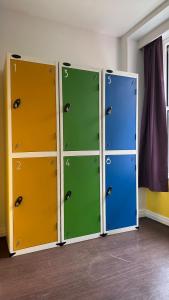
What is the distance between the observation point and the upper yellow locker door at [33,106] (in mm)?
2160

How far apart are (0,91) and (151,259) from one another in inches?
94.0

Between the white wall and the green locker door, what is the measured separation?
81 centimetres

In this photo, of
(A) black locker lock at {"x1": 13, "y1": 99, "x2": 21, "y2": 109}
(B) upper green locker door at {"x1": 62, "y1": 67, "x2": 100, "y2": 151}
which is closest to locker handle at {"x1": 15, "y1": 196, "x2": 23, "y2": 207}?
(B) upper green locker door at {"x1": 62, "y1": 67, "x2": 100, "y2": 151}

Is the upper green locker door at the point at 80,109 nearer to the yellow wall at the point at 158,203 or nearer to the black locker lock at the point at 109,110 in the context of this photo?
the black locker lock at the point at 109,110

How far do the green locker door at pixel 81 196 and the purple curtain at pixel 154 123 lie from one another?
0.91 meters

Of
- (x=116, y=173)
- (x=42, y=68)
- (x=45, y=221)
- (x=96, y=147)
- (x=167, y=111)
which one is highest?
(x=42, y=68)

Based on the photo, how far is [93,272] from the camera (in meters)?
1.91

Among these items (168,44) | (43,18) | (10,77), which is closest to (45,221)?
(10,77)

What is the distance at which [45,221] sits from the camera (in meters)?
2.32

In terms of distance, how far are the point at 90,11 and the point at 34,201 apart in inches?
88.4

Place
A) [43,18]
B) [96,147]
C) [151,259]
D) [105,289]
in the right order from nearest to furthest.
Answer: [105,289], [151,259], [96,147], [43,18]

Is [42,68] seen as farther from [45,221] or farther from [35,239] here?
[35,239]

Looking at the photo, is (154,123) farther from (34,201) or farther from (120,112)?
(34,201)

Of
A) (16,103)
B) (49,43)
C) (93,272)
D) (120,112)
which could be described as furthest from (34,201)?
(49,43)
